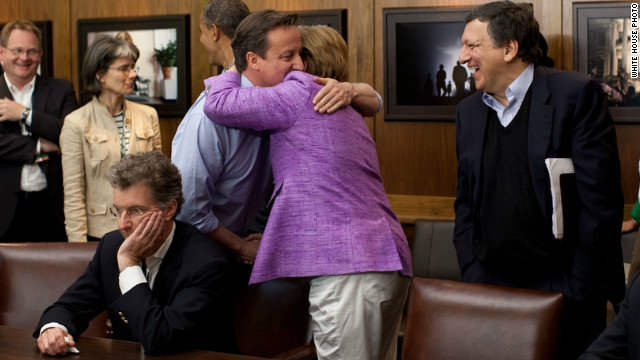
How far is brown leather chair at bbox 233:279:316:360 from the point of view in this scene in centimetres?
286

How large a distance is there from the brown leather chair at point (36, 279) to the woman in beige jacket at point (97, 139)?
126 centimetres

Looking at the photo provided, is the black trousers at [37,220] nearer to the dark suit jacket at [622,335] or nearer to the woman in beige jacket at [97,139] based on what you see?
the woman in beige jacket at [97,139]

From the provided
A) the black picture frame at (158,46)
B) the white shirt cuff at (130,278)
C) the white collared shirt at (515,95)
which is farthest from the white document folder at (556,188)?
the black picture frame at (158,46)

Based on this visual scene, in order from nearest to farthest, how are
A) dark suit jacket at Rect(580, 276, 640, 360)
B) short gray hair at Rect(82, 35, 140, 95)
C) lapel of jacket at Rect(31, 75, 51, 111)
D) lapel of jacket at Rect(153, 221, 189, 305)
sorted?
dark suit jacket at Rect(580, 276, 640, 360), lapel of jacket at Rect(153, 221, 189, 305), short gray hair at Rect(82, 35, 140, 95), lapel of jacket at Rect(31, 75, 51, 111)

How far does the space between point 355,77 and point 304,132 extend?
2842 mm

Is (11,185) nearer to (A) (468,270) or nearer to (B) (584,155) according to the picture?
(A) (468,270)

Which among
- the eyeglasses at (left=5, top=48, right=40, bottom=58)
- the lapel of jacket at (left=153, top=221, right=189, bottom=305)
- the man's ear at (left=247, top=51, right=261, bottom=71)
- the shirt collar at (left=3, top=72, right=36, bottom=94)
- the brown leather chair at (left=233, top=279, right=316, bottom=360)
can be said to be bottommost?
the brown leather chair at (left=233, top=279, right=316, bottom=360)

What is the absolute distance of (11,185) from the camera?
183 inches

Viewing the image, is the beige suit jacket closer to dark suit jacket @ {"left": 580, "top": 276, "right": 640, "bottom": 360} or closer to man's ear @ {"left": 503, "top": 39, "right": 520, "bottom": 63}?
man's ear @ {"left": 503, "top": 39, "right": 520, "bottom": 63}

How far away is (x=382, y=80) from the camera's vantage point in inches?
216

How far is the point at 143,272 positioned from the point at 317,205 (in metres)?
0.61

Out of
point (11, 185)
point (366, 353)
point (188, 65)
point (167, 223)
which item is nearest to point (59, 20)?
point (188, 65)

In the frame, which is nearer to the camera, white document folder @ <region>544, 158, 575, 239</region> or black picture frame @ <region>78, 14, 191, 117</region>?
white document folder @ <region>544, 158, 575, 239</region>

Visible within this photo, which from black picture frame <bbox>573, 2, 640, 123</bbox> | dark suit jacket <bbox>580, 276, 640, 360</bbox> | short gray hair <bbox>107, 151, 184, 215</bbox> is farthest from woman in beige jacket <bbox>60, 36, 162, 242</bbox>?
dark suit jacket <bbox>580, 276, 640, 360</bbox>
